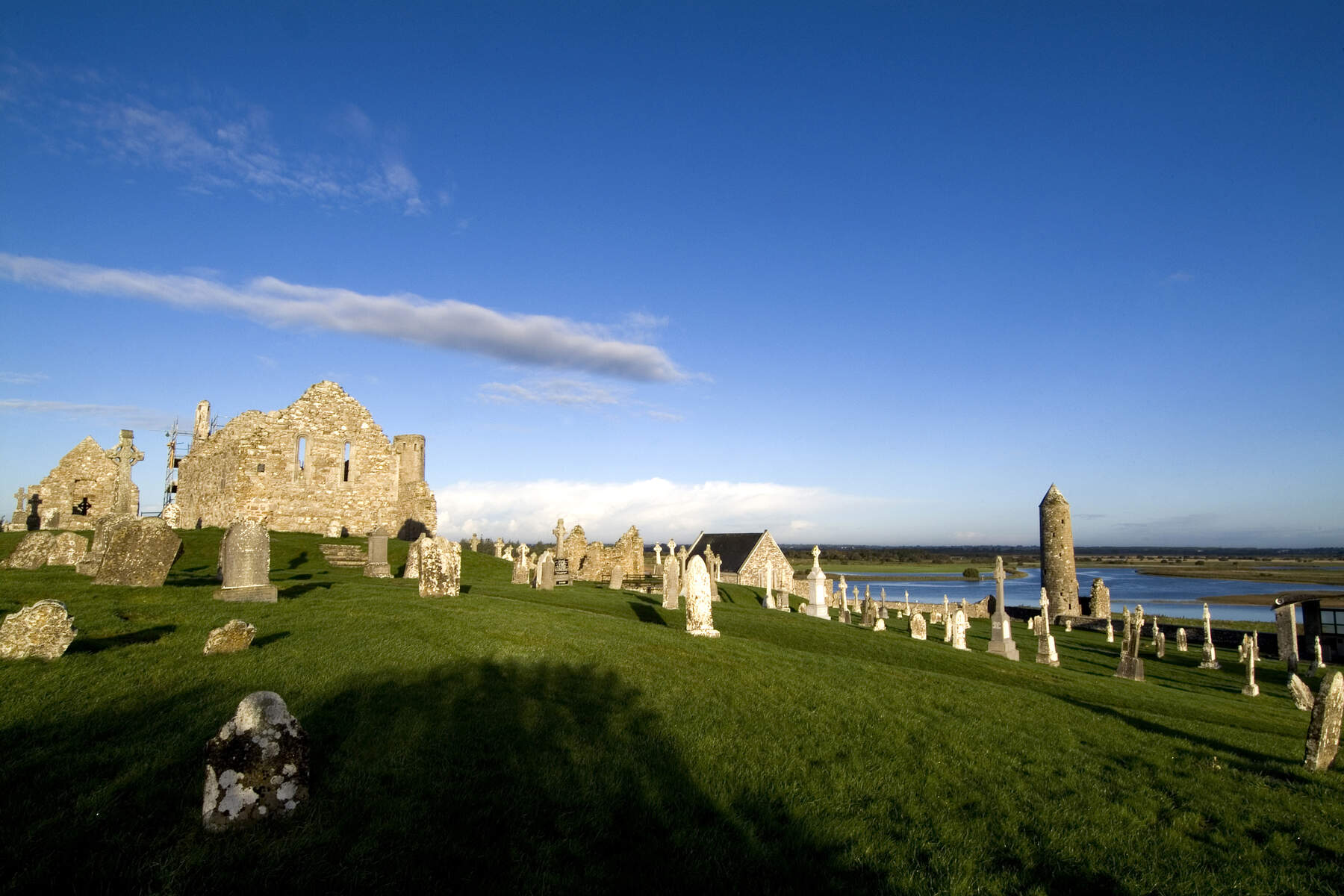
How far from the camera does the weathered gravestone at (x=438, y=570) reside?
16297 millimetres

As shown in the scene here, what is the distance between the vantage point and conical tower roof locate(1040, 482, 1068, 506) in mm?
46562

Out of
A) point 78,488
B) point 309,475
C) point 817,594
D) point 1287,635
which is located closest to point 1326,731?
point 1287,635

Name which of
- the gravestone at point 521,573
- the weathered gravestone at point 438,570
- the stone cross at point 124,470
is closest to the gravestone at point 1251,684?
the weathered gravestone at point 438,570

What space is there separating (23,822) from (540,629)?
8230mm

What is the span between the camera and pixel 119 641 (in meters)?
8.88

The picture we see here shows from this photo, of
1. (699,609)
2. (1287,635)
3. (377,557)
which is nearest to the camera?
(699,609)

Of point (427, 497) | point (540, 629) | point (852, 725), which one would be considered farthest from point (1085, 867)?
point (427, 497)

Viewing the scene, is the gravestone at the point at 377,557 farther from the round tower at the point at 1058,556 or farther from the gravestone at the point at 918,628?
the round tower at the point at 1058,556

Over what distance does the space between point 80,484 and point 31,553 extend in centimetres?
2507

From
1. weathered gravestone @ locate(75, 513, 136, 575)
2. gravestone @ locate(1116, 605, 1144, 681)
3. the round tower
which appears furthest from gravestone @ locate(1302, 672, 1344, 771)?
the round tower

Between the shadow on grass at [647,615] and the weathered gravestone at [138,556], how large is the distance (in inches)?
401

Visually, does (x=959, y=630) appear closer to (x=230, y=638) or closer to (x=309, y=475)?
(x=230, y=638)

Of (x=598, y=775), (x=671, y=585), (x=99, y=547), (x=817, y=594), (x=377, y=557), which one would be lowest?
(x=817, y=594)

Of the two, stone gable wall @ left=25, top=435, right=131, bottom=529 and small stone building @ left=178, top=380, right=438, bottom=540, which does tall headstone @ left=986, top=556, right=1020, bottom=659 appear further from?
stone gable wall @ left=25, top=435, right=131, bottom=529
